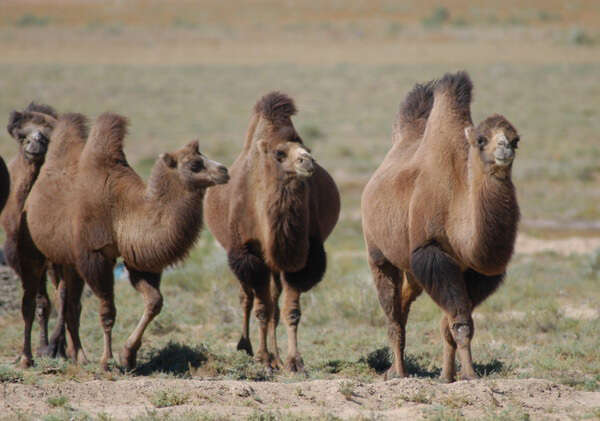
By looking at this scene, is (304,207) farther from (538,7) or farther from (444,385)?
(538,7)

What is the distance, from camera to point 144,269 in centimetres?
883

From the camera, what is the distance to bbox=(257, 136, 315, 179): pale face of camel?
8.99 metres

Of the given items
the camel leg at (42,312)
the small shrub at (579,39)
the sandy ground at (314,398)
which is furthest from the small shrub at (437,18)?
the sandy ground at (314,398)

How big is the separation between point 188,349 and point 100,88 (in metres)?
36.5

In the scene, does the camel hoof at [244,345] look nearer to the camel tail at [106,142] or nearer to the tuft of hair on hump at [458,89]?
the camel tail at [106,142]

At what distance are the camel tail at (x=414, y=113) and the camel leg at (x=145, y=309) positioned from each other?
9.86 ft

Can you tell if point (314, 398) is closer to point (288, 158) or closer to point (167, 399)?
point (167, 399)

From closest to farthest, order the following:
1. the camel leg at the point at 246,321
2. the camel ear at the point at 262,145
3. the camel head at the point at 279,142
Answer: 1. the camel head at the point at 279,142
2. the camel ear at the point at 262,145
3. the camel leg at the point at 246,321

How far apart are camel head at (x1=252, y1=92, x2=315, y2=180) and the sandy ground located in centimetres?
236

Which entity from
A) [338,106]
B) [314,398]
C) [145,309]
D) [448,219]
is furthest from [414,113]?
[338,106]

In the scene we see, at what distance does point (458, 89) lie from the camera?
8500 millimetres

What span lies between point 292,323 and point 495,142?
3.12 metres

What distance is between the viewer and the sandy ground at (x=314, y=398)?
6844 millimetres

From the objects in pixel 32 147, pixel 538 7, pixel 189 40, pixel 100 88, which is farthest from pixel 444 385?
pixel 538 7
